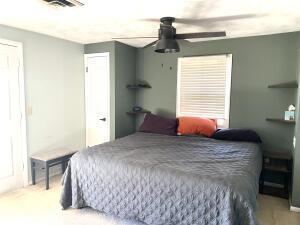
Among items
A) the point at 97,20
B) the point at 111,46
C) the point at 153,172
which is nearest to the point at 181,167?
the point at 153,172

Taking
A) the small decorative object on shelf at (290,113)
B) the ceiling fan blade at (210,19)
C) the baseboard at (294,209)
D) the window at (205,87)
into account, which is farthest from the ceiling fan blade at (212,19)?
the baseboard at (294,209)

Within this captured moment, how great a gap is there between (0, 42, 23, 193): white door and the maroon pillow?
1933 mm

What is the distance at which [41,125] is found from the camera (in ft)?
11.8

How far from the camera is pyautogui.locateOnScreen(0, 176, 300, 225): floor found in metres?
2.52

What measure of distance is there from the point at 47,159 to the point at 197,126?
2299 mm

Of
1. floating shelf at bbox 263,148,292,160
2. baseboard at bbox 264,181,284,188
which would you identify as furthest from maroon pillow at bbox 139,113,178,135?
baseboard at bbox 264,181,284,188

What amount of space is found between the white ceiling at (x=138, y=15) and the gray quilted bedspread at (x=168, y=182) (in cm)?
157

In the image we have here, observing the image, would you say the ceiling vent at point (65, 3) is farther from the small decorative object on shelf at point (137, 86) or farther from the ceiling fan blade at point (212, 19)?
the small decorative object on shelf at point (137, 86)

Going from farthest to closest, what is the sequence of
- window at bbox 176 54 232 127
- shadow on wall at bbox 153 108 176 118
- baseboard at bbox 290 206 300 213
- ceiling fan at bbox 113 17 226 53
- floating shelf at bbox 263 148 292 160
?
1. shadow on wall at bbox 153 108 176 118
2. window at bbox 176 54 232 127
3. floating shelf at bbox 263 148 292 160
4. baseboard at bbox 290 206 300 213
5. ceiling fan at bbox 113 17 226 53

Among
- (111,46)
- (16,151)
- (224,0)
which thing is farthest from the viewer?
(111,46)

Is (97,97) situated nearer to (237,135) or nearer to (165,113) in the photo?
(165,113)

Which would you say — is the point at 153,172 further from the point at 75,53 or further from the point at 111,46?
the point at 75,53

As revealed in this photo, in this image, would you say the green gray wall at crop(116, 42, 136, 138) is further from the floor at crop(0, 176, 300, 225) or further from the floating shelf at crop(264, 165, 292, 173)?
the floating shelf at crop(264, 165, 292, 173)

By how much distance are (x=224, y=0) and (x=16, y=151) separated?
3.27m
